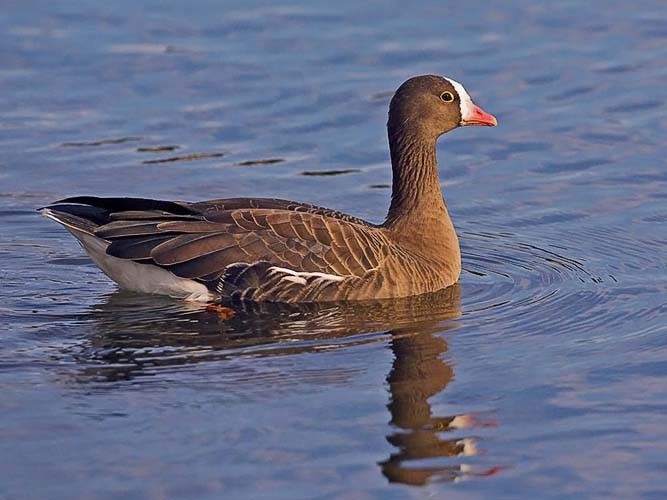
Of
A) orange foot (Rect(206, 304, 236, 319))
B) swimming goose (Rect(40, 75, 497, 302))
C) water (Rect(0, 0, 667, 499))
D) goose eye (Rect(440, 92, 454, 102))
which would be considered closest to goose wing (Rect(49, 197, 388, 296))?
swimming goose (Rect(40, 75, 497, 302))

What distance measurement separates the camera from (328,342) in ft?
38.0

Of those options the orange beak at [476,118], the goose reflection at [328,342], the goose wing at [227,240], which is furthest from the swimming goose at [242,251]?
the orange beak at [476,118]

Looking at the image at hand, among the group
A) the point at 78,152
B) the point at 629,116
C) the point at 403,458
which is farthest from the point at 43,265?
the point at 629,116

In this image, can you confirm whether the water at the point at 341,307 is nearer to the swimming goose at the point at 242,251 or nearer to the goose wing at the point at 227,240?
the swimming goose at the point at 242,251

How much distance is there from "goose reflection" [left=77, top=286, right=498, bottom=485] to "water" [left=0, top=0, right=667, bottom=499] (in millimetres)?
30

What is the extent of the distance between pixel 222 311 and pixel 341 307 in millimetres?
986

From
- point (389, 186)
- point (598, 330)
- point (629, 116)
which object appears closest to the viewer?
point (598, 330)

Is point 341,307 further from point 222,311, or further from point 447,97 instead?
point 447,97

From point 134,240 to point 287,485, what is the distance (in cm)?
447

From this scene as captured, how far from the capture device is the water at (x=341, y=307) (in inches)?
364

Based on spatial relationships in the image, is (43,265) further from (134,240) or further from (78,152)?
(78,152)

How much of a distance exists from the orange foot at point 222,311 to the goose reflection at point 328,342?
0.17 feet

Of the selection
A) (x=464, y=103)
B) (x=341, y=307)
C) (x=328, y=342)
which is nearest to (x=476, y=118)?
(x=464, y=103)

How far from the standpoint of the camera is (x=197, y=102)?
18047 mm
